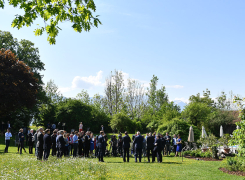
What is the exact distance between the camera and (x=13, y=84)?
2586 centimetres

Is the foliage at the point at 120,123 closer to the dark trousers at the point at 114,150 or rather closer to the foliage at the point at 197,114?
the foliage at the point at 197,114

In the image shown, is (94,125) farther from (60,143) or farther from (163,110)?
(60,143)

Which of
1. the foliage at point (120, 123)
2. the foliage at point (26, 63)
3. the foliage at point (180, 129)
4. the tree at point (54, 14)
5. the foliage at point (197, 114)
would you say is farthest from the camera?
the foliage at point (197, 114)

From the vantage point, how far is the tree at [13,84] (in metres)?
25.4

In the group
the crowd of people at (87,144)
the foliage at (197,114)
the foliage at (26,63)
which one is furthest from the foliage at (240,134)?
the foliage at (197,114)

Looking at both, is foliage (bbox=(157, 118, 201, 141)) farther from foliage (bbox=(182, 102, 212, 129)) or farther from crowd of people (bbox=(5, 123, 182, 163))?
foliage (bbox=(182, 102, 212, 129))

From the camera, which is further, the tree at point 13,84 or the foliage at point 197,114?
the foliage at point 197,114

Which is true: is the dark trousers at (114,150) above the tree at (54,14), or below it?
below

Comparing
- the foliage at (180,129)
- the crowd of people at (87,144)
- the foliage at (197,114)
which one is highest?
the foliage at (197,114)

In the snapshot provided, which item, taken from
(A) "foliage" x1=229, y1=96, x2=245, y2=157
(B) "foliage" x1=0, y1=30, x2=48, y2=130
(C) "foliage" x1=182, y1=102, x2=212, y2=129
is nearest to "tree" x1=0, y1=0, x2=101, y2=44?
(A) "foliage" x1=229, y1=96, x2=245, y2=157

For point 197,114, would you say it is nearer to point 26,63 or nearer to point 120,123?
point 120,123

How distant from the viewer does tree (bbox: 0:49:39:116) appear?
25375 millimetres

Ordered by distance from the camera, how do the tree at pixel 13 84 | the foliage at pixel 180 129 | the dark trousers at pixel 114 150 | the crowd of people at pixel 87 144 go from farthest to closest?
the tree at pixel 13 84
the foliage at pixel 180 129
the dark trousers at pixel 114 150
the crowd of people at pixel 87 144

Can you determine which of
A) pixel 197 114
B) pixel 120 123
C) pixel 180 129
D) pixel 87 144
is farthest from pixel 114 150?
pixel 197 114
